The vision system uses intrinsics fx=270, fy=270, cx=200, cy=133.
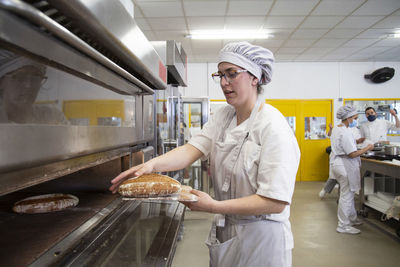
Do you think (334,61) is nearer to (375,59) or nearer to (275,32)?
(375,59)

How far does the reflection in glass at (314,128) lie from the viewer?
7277 millimetres

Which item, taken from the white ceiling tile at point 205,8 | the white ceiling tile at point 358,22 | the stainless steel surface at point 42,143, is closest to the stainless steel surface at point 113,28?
the stainless steel surface at point 42,143

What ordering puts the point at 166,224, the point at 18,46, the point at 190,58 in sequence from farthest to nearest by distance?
the point at 190,58 < the point at 166,224 < the point at 18,46

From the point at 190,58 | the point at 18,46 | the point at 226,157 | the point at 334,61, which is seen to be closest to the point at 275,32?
the point at 190,58

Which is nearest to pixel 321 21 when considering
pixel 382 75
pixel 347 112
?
pixel 347 112

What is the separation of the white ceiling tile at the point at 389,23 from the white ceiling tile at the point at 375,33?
169mm

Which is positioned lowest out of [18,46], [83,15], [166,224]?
[166,224]

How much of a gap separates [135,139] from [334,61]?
286 inches

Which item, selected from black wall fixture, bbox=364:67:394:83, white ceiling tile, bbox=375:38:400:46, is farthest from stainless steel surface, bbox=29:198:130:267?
black wall fixture, bbox=364:67:394:83

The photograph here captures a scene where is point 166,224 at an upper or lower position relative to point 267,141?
lower

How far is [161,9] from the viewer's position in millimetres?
4137

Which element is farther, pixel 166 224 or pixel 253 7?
pixel 253 7

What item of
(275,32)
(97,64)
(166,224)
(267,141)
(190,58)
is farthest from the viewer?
(190,58)

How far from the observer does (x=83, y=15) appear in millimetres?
636
